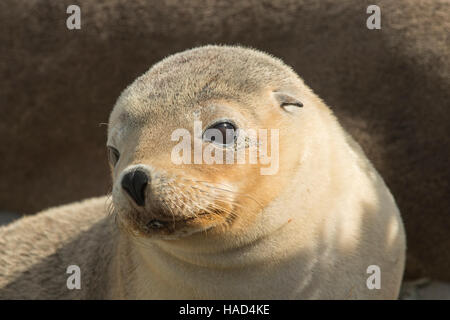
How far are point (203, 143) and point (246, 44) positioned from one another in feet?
7.00

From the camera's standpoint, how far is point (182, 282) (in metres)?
3.07

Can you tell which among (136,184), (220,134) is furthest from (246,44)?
(136,184)

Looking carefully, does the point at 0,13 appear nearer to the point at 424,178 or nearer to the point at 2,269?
the point at 2,269

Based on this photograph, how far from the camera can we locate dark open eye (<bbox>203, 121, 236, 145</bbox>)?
2.65 meters

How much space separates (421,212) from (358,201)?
1166mm

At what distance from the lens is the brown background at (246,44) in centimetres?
426

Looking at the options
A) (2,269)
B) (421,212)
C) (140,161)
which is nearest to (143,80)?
(140,161)

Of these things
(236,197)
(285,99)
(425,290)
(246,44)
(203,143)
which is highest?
(246,44)

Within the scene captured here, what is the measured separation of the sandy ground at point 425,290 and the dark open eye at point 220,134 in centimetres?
212

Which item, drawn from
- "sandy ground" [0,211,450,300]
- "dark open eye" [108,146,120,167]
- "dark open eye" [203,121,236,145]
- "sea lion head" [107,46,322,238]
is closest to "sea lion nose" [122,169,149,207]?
"sea lion head" [107,46,322,238]

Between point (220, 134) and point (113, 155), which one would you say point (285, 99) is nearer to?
point (220, 134)

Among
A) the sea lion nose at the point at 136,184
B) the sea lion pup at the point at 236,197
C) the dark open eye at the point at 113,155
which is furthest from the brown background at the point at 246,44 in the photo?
the sea lion nose at the point at 136,184

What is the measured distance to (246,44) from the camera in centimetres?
462

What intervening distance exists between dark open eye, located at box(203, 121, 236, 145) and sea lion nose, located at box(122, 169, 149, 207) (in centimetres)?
33
